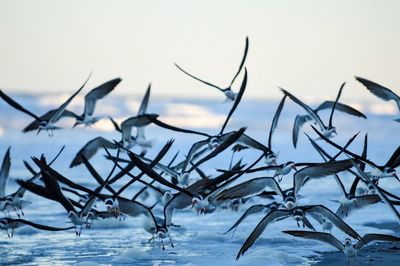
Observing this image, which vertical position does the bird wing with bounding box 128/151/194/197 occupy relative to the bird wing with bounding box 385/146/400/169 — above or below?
below

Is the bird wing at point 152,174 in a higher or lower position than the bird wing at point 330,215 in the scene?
higher

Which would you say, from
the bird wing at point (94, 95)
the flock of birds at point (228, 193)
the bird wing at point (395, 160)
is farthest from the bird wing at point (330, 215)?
the bird wing at point (94, 95)

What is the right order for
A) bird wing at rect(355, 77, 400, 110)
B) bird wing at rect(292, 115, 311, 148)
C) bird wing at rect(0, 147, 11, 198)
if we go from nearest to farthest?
bird wing at rect(355, 77, 400, 110), bird wing at rect(0, 147, 11, 198), bird wing at rect(292, 115, 311, 148)

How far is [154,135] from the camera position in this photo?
3519 cm

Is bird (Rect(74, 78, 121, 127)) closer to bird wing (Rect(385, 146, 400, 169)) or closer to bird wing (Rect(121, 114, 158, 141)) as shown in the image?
bird wing (Rect(121, 114, 158, 141))

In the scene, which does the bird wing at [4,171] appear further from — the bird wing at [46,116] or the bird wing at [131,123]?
the bird wing at [131,123]

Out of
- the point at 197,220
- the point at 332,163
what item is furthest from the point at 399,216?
the point at 197,220

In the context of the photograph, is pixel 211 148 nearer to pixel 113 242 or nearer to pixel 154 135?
pixel 113 242

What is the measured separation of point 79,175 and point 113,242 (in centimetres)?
823

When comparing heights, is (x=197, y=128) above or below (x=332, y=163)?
above

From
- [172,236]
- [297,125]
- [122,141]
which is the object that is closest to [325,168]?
[172,236]

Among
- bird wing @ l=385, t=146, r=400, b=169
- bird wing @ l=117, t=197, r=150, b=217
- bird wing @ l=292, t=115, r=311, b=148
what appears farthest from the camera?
bird wing @ l=292, t=115, r=311, b=148

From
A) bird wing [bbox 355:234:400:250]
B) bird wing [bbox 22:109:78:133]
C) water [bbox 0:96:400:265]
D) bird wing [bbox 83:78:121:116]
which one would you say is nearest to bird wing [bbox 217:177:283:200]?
water [bbox 0:96:400:265]

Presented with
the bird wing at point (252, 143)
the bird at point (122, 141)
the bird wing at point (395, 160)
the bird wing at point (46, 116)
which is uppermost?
the bird wing at point (46, 116)
